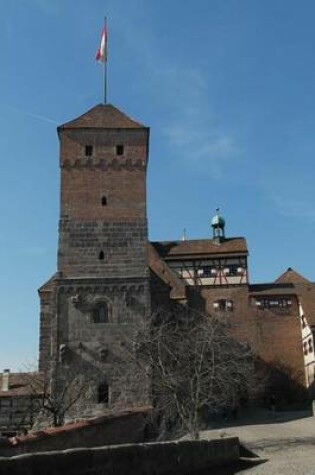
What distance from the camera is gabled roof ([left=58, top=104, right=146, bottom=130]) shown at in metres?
33.2

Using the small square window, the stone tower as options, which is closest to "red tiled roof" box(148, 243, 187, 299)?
the stone tower

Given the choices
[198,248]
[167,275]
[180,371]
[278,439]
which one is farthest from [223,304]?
[278,439]

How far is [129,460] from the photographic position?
9.77 metres

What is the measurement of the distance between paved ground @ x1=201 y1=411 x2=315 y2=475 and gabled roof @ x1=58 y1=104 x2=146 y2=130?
1694 centimetres

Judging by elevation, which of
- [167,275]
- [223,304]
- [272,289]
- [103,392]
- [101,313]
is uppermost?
[167,275]

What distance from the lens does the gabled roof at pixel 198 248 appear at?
149 feet

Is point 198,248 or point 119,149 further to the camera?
point 198,248

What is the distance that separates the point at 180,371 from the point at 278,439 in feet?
14.3

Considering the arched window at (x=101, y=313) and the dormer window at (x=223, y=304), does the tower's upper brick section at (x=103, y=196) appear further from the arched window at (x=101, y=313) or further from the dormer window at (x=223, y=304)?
the dormer window at (x=223, y=304)

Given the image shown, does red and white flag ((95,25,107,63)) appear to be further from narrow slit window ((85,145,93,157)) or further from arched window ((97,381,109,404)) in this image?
arched window ((97,381,109,404))

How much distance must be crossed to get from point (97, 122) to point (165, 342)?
44.6 feet

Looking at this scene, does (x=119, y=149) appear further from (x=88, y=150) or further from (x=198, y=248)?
(x=198, y=248)

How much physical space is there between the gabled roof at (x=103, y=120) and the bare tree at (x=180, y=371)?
1063 cm

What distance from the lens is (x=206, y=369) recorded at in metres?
23.6
